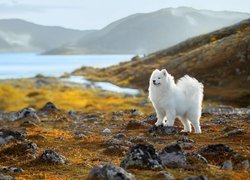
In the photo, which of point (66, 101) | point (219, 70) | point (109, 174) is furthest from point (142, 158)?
point (219, 70)

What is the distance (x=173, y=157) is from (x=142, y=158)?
1.24 meters

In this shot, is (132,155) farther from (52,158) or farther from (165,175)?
(52,158)

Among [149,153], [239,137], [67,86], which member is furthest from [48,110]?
[67,86]

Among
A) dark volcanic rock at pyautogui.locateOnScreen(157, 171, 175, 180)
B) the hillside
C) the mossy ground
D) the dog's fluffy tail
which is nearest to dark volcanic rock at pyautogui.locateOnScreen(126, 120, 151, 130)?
the mossy ground

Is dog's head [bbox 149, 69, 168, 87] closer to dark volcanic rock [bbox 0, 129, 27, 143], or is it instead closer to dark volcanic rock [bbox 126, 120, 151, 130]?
dark volcanic rock [bbox 126, 120, 151, 130]

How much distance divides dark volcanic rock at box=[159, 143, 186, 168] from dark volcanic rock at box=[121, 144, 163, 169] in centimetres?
52

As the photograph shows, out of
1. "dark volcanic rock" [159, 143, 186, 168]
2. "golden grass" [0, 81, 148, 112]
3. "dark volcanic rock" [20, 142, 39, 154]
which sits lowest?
"golden grass" [0, 81, 148, 112]

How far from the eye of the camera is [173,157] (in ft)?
52.2

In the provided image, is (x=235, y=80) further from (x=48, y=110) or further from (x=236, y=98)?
(x=48, y=110)

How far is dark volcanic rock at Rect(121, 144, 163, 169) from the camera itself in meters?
15.1

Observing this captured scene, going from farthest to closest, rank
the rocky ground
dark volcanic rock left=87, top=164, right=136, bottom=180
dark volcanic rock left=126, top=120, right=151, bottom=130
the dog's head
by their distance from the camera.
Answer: dark volcanic rock left=126, top=120, right=151, bottom=130 < the dog's head < the rocky ground < dark volcanic rock left=87, top=164, right=136, bottom=180

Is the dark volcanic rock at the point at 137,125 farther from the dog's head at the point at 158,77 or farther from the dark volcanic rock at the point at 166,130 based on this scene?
the dog's head at the point at 158,77

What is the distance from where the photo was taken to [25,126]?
35906 millimetres

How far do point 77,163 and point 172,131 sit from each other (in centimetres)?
1010
